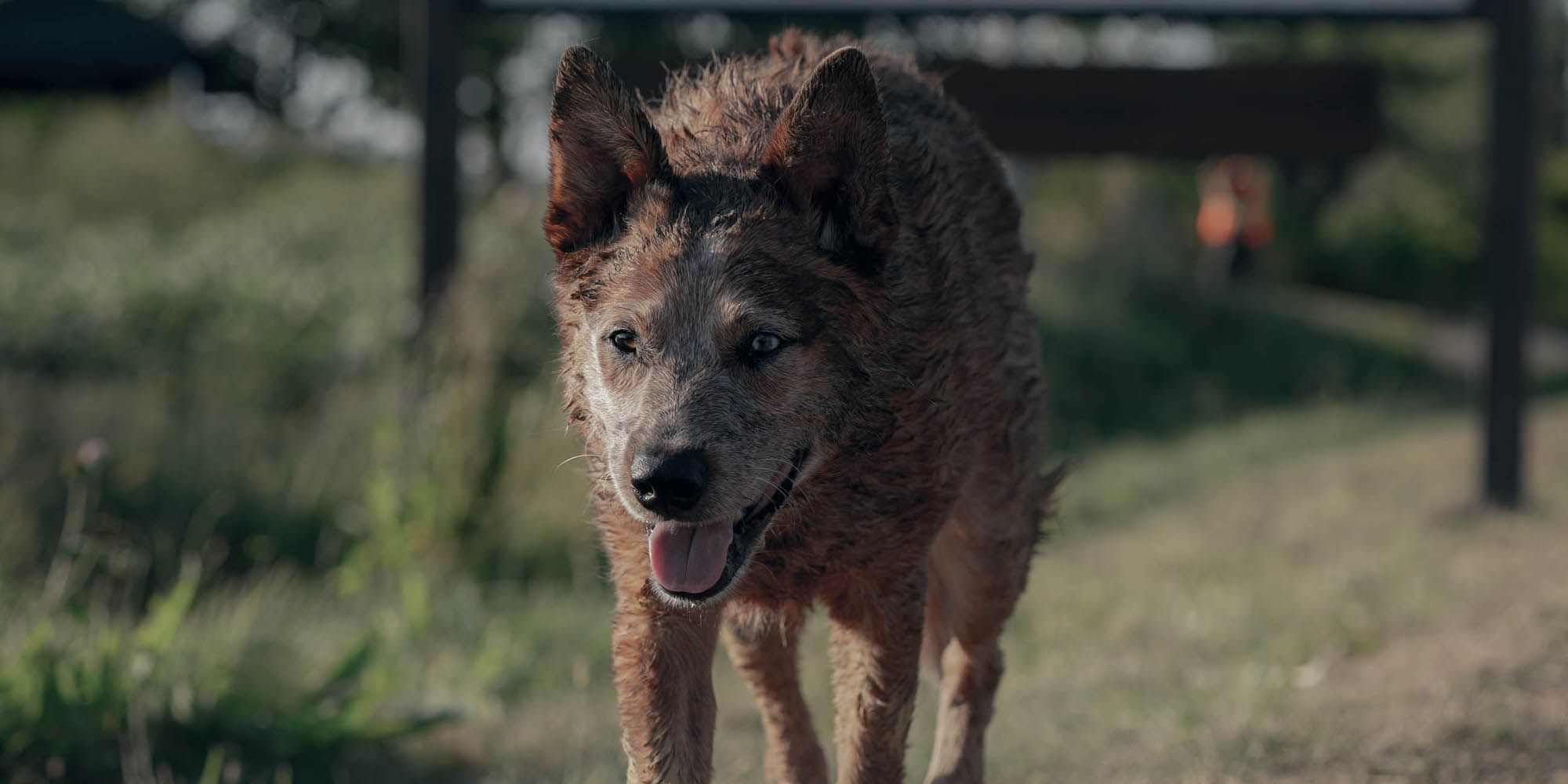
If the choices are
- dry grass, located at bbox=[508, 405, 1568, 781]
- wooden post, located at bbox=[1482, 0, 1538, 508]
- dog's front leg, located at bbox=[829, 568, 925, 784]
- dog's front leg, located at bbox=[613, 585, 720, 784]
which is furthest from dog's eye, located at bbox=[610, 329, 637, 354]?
wooden post, located at bbox=[1482, 0, 1538, 508]

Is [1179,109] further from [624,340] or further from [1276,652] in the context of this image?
[624,340]

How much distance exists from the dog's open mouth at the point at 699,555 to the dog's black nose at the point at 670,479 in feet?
0.48

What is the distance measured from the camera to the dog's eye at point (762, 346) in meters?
3.06

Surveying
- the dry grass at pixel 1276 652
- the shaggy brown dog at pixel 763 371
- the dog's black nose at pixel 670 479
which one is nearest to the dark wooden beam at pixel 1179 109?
the dry grass at pixel 1276 652

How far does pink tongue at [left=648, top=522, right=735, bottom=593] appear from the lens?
2.98 m

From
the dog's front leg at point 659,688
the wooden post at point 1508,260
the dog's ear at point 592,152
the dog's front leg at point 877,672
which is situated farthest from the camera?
the wooden post at point 1508,260

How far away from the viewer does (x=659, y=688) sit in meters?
3.33

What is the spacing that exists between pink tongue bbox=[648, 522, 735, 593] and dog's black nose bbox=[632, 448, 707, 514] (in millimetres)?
146

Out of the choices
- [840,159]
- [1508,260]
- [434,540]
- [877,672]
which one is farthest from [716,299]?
[1508,260]

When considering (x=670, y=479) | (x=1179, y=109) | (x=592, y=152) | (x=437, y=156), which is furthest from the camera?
(x=1179, y=109)

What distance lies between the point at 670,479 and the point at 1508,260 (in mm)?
8042

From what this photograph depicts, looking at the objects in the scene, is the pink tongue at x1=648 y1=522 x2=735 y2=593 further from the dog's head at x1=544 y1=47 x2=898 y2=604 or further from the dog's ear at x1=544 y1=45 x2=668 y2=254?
the dog's ear at x1=544 y1=45 x2=668 y2=254

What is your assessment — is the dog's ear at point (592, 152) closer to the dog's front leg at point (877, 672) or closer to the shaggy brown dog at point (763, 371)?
the shaggy brown dog at point (763, 371)

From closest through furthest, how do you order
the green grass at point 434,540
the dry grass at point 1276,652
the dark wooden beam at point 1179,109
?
1. the dry grass at point 1276,652
2. the green grass at point 434,540
3. the dark wooden beam at point 1179,109
